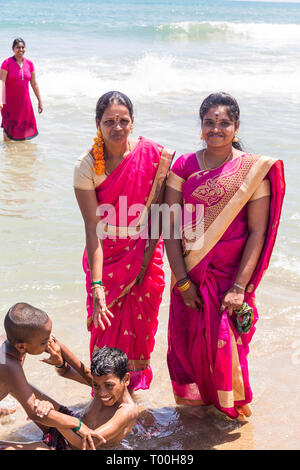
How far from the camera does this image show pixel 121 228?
3596 mm

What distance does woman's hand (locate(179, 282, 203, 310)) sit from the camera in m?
3.44

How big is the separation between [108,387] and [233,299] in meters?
0.81

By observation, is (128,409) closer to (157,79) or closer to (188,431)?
(188,431)

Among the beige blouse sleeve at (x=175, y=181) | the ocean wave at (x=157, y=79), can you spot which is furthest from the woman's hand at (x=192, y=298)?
the ocean wave at (x=157, y=79)

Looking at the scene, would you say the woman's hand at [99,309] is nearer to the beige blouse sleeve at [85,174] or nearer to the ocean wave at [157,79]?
the beige blouse sleeve at [85,174]

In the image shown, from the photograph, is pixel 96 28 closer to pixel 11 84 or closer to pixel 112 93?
pixel 11 84

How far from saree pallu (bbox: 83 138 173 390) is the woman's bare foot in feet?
2.08

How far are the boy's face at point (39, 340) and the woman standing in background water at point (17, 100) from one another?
22.6ft

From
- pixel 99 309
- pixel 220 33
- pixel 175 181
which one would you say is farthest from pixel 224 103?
pixel 220 33

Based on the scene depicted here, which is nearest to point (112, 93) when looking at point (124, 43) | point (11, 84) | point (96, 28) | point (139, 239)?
point (139, 239)

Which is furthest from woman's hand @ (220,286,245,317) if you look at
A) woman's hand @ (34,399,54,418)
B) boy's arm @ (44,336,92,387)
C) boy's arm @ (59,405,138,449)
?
woman's hand @ (34,399,54,418)

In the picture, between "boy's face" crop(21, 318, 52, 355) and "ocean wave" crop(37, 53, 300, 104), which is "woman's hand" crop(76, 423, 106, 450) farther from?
"ocean wave" crop(37, 53, 300, 104)

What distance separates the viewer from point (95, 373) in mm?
3176
